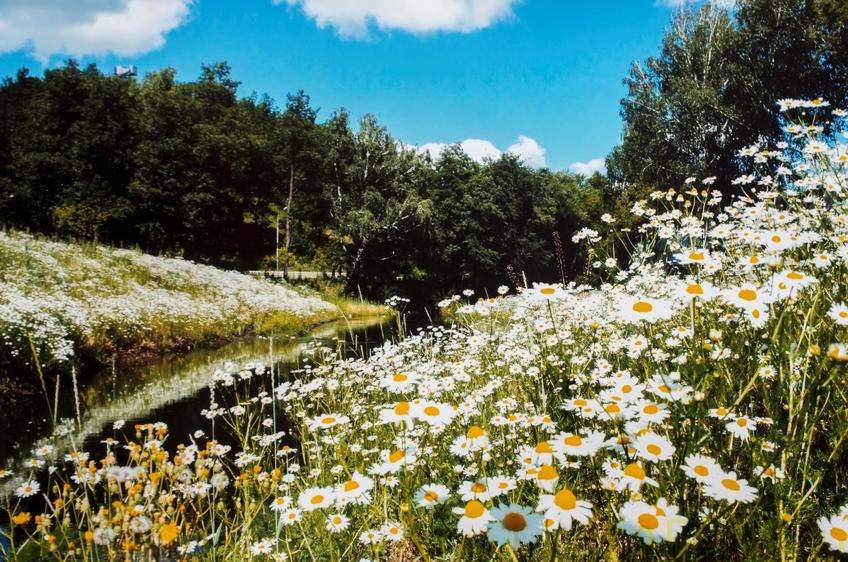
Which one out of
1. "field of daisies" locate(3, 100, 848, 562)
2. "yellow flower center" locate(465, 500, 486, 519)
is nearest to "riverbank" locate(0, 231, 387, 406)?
"field of daisies" locate(3, 100, 848, 562)

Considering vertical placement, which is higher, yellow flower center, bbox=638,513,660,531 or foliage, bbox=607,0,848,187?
foliage, bbox=607,0,848,187

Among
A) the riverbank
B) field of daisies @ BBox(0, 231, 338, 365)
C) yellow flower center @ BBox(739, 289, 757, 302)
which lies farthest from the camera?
field of daisies @ BBox(0, 231, 338, 365)

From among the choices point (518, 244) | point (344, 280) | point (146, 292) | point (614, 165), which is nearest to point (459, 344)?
point (146, 292)

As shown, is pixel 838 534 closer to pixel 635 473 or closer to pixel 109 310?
pixel 635 473

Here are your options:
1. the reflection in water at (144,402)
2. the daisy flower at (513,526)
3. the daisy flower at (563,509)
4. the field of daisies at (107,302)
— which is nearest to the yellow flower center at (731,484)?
the daisy flower at (563,509)

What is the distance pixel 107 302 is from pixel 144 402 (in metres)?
5.55

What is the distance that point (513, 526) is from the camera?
1.16 metres

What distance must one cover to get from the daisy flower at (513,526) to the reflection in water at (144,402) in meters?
2.23

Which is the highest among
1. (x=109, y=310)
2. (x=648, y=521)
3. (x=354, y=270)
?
(x=648, y=521)

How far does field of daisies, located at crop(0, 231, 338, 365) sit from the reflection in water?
921mm

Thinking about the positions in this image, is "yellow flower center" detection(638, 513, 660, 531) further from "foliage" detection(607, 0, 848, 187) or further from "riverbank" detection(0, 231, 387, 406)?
"foliage" detection(607, 0, 848, 187)

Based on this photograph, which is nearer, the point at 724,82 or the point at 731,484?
the point at 731,484

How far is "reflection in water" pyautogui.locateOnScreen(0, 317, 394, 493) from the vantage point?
5500 mm

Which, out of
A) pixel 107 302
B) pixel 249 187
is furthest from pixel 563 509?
pixel 249 187
